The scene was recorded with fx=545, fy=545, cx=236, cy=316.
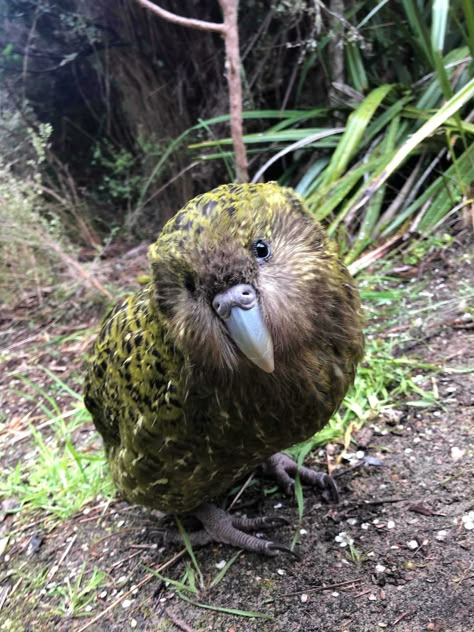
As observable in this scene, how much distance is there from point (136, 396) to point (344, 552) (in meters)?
1.00

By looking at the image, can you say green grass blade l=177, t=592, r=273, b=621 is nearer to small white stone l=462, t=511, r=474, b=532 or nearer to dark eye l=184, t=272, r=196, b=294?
small white stone l=462, t=511, r=474, b=532

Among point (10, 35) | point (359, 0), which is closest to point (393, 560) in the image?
point (359, 0)

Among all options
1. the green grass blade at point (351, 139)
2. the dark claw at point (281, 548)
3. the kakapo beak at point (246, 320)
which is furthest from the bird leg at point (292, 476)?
the green grass blade at point (351, 139)

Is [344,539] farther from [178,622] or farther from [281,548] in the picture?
[178,622]

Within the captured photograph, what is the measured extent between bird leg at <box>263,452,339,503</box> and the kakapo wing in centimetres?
58

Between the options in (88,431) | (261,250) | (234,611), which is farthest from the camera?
(88,431)

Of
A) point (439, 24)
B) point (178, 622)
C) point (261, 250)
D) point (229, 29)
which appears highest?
point (229, 29)

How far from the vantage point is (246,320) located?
60.3 inches

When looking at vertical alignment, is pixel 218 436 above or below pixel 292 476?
above

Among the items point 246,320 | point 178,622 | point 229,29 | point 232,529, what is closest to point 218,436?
point 246,320

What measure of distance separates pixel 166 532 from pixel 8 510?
110cm

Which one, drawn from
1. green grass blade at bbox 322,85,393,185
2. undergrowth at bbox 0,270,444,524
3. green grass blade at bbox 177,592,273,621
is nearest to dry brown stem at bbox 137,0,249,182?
green grass blade at bbox 322,85,393,185

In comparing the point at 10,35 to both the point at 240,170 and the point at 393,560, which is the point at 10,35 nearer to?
the point at 240,170

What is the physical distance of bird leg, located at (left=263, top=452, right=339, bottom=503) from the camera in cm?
237
